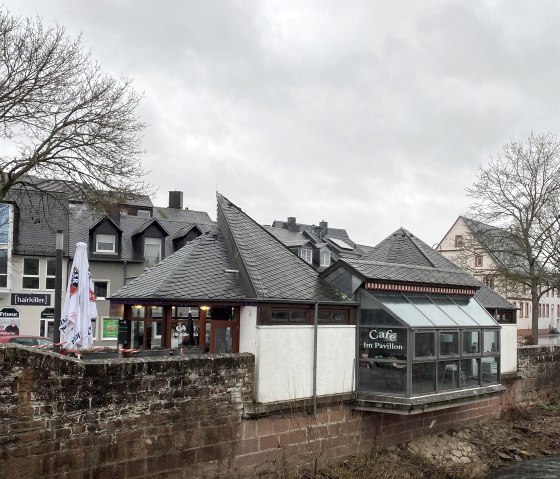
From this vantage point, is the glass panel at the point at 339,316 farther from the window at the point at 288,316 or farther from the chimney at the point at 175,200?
the chimney at the point at 175,200

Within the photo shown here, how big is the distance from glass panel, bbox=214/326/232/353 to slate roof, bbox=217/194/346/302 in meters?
1.02

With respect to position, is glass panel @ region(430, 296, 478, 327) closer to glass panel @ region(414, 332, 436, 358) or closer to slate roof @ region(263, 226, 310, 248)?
glass panel @ region(414, 332, 436, 358)

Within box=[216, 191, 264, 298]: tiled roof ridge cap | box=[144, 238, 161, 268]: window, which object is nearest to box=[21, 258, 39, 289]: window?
box=[144, 238, 161, 268]: window

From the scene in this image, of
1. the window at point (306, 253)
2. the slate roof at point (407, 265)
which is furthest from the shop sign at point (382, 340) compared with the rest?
the window at point (306, 253)

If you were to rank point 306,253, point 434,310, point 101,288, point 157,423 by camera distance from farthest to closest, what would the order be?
1. point 306,253
2. point 101,288
3. point 434,310
4. point 157,423

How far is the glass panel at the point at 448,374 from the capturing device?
15.9 m

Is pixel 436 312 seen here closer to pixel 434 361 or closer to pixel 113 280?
pixel 434 361

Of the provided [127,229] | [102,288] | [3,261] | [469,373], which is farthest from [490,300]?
[3,261]

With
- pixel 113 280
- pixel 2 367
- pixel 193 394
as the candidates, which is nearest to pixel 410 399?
pixel 193 394

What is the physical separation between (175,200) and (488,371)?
41.3 metres

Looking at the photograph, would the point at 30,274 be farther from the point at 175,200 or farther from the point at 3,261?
the point at 175,200

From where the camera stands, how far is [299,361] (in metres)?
14.4

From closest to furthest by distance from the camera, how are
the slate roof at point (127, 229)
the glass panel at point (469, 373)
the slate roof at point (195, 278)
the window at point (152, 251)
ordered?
Answer: the slate roof at point (195, 278)
the glass panel at point (469, 373)
the slate roof at point (127, 229)
the window at point (152, 251)

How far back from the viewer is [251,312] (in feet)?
45.7
